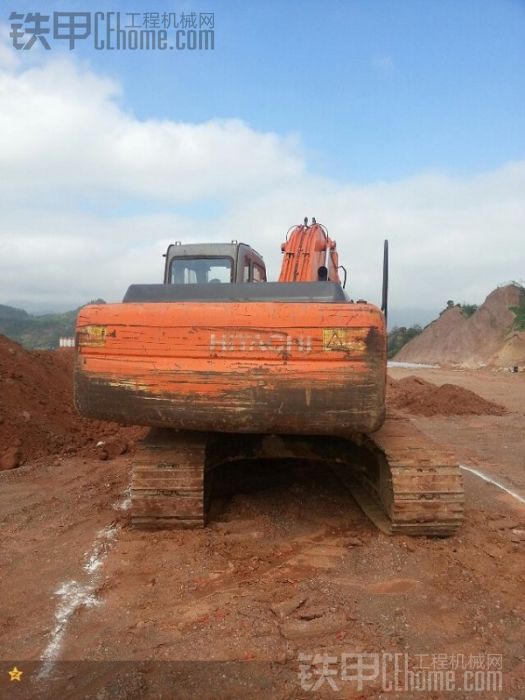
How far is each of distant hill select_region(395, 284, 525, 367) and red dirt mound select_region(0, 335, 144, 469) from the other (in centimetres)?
2108

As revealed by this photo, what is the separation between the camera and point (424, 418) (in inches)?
423

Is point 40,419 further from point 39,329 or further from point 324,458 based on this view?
point 39,329

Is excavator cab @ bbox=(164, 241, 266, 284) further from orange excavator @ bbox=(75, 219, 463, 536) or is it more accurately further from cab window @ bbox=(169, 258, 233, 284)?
orange excavator @ bbox=(75, 219, 463, 536)

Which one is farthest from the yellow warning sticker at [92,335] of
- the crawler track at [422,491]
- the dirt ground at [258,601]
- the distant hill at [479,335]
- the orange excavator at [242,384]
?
the distant hill at [479,335]

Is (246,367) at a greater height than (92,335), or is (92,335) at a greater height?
(92,335)

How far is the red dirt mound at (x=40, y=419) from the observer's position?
22.8 ft

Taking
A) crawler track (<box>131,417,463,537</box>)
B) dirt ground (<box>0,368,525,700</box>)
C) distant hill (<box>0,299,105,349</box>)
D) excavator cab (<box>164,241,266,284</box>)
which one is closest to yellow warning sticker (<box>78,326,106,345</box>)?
crawler track (<box>131,417,463,537</box>)

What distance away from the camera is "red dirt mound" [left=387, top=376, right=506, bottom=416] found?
1118 cm

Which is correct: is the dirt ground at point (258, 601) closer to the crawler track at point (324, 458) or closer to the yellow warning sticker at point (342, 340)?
the crawler track at point (324, 458)

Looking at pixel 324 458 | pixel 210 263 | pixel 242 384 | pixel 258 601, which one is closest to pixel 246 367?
pixel 242 384

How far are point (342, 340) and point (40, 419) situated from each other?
5.87 m

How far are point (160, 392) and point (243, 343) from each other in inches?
24.7

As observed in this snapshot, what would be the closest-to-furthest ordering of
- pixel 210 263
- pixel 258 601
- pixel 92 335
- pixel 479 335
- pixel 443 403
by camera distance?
pixel 258 601 → pixel 92 335 → pixel 210 263 → pixel 443 403 → pixel 479 335

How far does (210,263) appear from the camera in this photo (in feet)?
17.5
